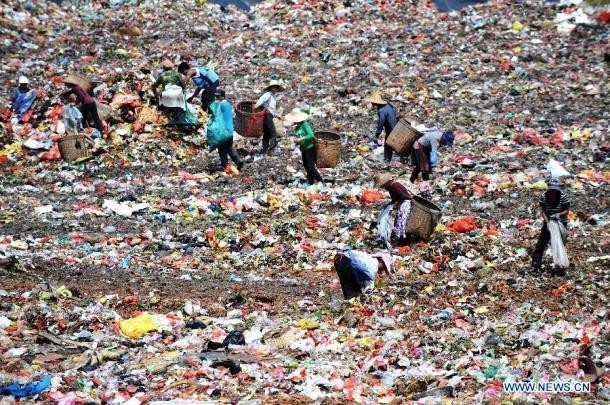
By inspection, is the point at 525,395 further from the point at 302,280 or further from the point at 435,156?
the point at 435,156

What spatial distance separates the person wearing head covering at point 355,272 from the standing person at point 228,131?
4003 millimetres

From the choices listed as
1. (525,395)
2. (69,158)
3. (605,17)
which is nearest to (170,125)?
(69,158)

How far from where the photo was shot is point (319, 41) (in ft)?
54.0

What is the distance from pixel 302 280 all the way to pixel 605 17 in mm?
11199

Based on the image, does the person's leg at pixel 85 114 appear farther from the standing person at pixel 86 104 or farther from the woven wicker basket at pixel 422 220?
the woven wicker basket at pixel 422 220

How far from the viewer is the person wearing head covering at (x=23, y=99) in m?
12.8

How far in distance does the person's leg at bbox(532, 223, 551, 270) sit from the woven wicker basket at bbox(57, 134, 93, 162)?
6463 mm

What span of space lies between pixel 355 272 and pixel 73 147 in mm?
5617

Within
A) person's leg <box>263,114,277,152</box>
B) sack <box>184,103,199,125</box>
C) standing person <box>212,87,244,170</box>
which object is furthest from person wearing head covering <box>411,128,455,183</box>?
sack <box>184,103,199,125</box>

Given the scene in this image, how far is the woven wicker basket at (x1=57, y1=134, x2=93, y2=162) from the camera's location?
1122cm

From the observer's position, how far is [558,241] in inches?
284

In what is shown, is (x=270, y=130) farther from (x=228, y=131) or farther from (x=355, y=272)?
(x=355, y=272)

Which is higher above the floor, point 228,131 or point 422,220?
point 228,131

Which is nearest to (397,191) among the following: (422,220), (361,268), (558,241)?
(422,220)
